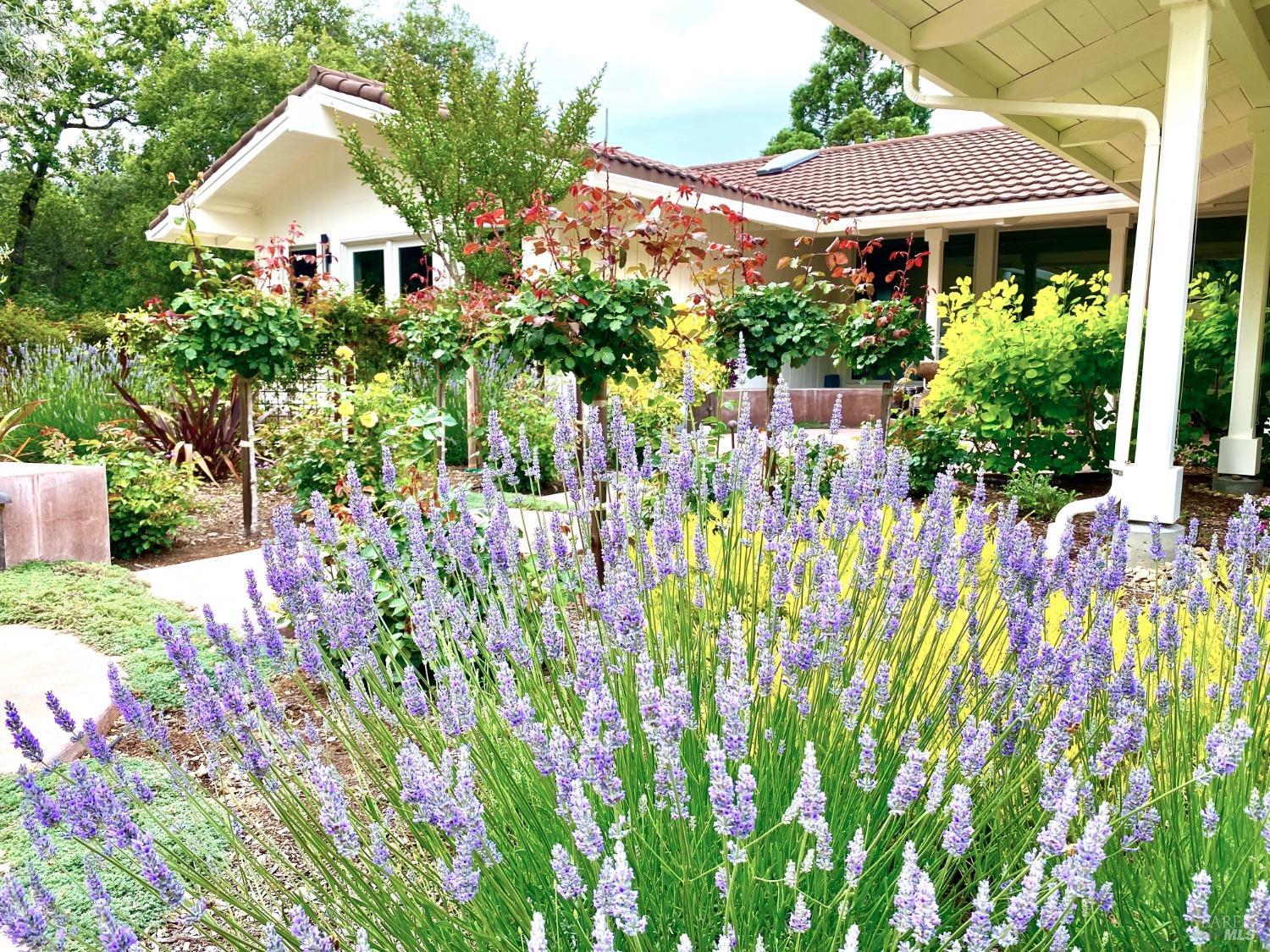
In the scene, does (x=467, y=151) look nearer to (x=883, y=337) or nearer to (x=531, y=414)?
(x=531, y=414)

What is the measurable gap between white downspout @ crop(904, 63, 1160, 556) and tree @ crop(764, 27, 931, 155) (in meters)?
24.3

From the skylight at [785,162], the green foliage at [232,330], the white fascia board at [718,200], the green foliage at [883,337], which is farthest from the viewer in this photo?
the skylight at [785,162]

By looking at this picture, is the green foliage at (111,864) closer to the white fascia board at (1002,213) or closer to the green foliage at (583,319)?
the green foliage at (583,319)

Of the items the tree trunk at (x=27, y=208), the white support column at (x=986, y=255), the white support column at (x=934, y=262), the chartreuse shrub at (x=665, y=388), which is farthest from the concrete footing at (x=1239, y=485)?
the tree trunk at (x=27, y=208)

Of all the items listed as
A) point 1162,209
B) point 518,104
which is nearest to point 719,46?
point 518,104

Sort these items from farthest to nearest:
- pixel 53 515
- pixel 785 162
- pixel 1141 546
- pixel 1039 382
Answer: pixel 785 162, pixel 1039 382, pixel 53 515, pixel 1141 546

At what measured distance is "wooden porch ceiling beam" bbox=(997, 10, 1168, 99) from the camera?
5977 mm

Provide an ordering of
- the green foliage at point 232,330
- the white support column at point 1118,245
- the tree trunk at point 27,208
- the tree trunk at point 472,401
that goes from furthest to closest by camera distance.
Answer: the tree trunk at point 27,208
the white support column at point 1118,245
the tree trunk at point 472,401
the green foliage at point 232,330

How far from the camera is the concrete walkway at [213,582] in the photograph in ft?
14.7

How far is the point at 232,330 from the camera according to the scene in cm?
580

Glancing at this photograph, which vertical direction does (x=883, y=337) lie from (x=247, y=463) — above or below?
above

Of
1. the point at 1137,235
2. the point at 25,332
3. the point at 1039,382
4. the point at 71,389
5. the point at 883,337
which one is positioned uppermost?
the point at 1137,235

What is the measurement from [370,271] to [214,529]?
284 inches

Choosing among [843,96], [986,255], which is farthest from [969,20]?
[843,96]
